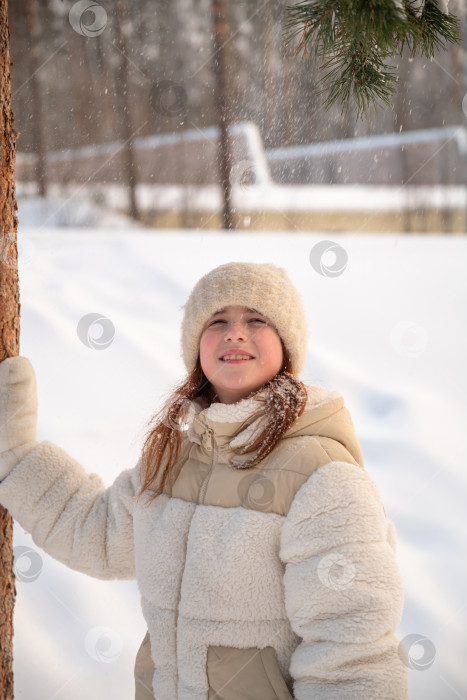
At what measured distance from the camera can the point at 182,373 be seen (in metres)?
3.75

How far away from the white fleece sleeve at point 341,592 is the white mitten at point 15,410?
→ 2.72ft

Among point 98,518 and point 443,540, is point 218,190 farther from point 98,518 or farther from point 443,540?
point 98,518

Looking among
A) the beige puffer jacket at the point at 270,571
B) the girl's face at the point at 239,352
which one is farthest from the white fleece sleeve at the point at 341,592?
the girl's face at the point at 239,352

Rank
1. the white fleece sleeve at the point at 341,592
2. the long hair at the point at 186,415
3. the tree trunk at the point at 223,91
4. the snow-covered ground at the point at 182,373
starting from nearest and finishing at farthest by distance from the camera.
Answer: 1. the white fleece sleeve at the point at 341,592
2. the long hair at the point at 186,415
3. the snow-covered ground at the point at 182,373
4. the tree trunk at the point at 223,91

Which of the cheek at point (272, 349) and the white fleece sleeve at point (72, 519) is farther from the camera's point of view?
the white fleece sleeve at point (72, 519)

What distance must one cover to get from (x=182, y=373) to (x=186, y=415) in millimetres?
2022

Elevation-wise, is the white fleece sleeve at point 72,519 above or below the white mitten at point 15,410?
below

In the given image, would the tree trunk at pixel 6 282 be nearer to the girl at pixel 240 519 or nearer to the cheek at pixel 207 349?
the girl at pixel 240 519

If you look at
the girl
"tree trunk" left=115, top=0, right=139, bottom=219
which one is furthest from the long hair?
"tree trunk" left=115, top=0, right=139, bottom=219

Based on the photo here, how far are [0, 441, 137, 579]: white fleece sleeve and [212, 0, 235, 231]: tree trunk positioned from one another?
4487 millimetres

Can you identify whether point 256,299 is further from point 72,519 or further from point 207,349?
point 72,519

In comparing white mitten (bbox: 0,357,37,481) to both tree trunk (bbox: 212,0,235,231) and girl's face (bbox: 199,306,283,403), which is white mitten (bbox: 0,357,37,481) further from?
tree trunk (bbox: 212,0,235,231)

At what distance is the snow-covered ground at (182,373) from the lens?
246cm

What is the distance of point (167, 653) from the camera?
1546mm
